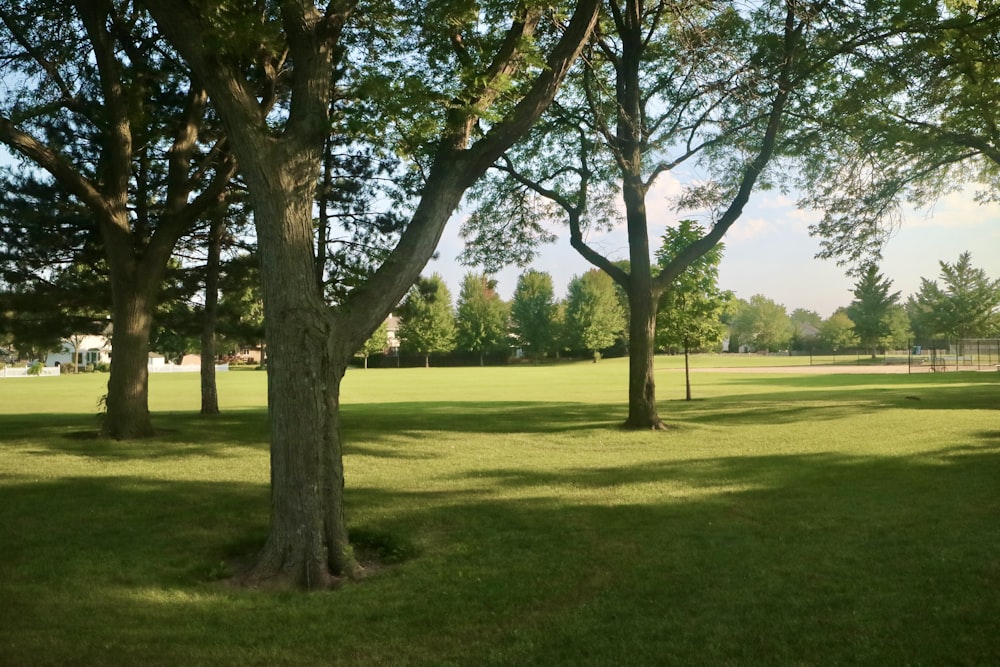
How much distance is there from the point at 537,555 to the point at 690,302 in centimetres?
2164

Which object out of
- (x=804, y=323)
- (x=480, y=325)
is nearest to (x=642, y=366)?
(x=480, y=325)

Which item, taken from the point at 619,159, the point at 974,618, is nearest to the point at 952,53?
the point at 619,159

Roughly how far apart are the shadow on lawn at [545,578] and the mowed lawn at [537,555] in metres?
0.03

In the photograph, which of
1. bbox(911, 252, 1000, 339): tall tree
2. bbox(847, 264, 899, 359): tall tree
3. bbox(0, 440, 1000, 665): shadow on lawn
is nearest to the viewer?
bbox(0, 440, 1000, 665): shadow on lawn

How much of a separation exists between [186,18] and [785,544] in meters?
7.32

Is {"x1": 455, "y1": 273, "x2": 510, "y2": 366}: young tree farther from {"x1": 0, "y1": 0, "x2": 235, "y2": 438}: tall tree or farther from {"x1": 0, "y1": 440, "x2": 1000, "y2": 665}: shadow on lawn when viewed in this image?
{"x1": 0, "y1": 440, "x2": 1000, "y2": 665}: shadow on lawn

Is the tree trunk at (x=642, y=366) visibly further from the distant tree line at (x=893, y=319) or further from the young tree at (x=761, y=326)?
the young tree at (x=761, y=326)

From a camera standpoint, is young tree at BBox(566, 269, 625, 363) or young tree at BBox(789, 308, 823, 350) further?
young tree at BBox(789, 308, 823, 350)

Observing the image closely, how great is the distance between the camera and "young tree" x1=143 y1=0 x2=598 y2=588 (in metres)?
6.74

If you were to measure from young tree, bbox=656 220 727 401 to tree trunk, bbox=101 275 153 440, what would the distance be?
17.5 metres

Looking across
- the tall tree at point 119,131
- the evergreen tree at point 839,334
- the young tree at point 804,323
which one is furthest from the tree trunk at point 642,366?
the young tree at point 804,323

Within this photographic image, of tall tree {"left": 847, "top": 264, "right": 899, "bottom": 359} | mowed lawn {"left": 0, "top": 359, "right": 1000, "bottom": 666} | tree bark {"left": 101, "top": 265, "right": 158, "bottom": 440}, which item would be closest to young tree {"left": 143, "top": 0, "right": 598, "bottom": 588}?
mowed lawn {"left": 0, "top": 359, "right": 1000, "bottom": 666}

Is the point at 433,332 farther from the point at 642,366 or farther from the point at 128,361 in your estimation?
the point at 128,361

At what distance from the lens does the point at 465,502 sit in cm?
962
